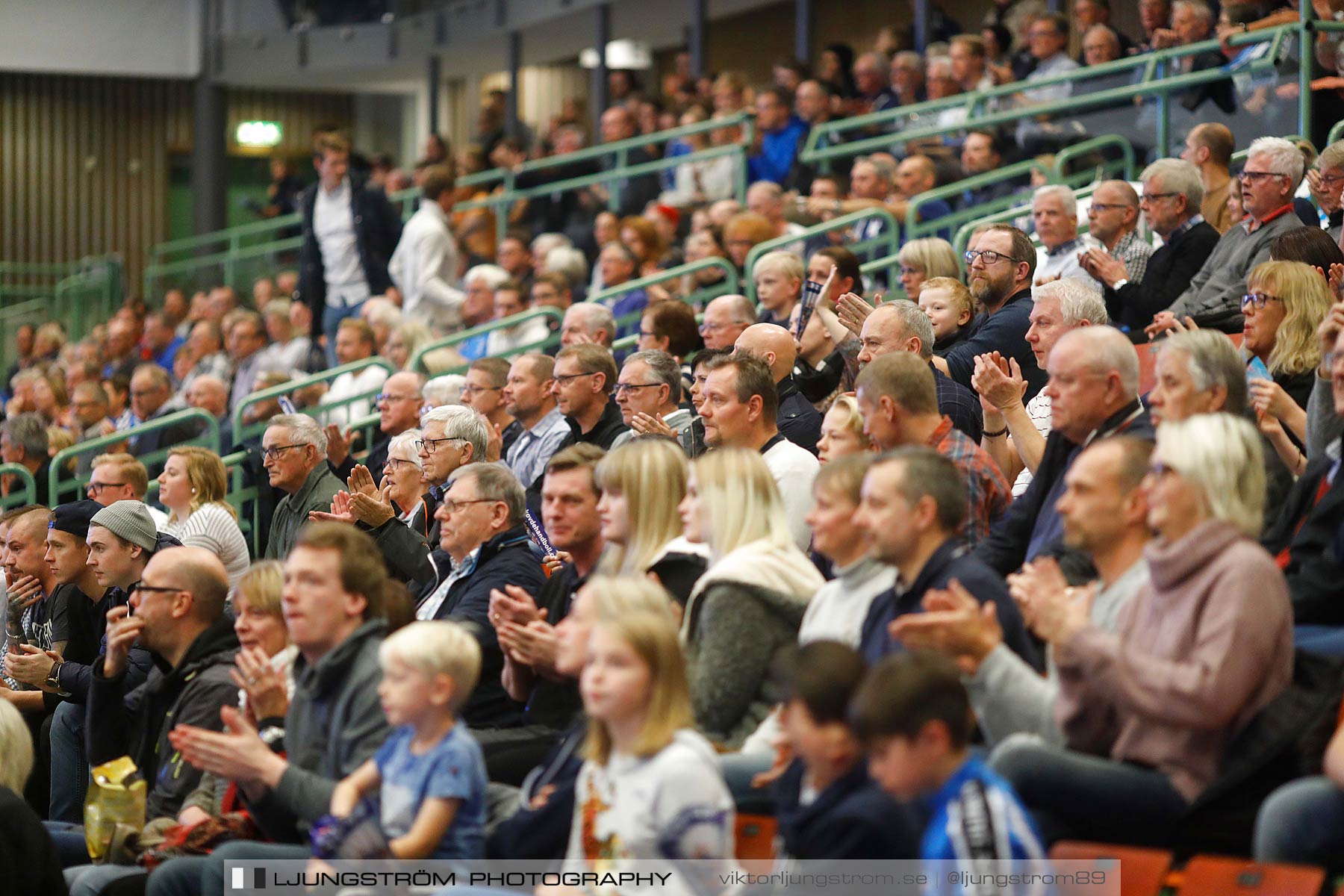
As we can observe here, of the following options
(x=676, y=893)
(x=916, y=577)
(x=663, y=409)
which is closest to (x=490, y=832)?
(x=676, y=893)

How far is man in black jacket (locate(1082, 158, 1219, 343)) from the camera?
23.9ft

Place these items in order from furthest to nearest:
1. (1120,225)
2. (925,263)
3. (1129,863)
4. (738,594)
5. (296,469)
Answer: (1120,225), (925,263), (296,469), (738,594), (1129,863)

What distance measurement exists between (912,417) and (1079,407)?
1.52ft

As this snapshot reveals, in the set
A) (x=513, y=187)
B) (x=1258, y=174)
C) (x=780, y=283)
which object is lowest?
(x=780, y=283)

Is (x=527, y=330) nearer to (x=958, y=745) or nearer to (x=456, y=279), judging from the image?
(x=456, y=279)

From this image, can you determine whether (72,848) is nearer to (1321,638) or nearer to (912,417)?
(912,417)

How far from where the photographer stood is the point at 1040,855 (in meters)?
3.10

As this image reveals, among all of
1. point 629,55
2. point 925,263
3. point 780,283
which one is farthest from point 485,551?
point 629,55

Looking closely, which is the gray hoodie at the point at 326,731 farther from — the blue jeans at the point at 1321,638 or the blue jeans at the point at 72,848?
the blue jeans at the point at 1321,638

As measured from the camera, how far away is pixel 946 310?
657 cm

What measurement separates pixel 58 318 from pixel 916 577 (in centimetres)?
1557

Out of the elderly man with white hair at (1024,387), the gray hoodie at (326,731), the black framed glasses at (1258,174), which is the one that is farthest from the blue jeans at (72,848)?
the black framed glasses at (1258,174)

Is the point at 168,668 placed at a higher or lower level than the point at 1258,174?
lower

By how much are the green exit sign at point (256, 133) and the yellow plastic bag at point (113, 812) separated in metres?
16.7
